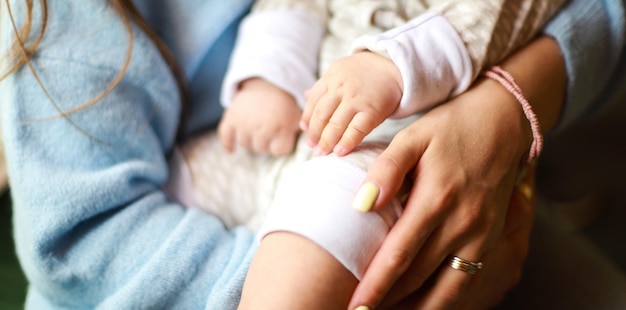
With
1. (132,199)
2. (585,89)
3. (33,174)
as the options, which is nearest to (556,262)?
(585,89)

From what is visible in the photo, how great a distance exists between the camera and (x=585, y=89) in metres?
0.79

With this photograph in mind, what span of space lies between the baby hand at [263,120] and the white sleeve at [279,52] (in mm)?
17

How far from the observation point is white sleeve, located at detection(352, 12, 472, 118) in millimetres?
567

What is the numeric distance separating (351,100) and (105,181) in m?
0.32

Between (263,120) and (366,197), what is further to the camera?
(263,120)

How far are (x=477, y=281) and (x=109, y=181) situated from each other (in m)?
0.46

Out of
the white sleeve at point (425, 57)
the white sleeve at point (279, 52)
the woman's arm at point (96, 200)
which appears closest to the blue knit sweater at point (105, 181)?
the woman's arm at point (96, 200)

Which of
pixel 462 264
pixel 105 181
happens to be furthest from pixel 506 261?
pixel 105 181

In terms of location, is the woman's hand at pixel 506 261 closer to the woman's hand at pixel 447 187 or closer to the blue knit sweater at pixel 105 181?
the woman's hand at pixel 447 187

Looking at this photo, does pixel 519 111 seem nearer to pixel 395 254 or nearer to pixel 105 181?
pixel 395 254

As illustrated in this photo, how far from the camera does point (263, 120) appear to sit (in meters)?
0.72

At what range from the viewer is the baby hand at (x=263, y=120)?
717 mm

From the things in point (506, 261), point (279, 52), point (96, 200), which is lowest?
point (506, 261)

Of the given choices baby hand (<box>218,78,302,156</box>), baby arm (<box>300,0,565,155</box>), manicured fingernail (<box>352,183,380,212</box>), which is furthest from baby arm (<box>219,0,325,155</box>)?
manicured fingernail (<box>352,183,380,212</box>)
